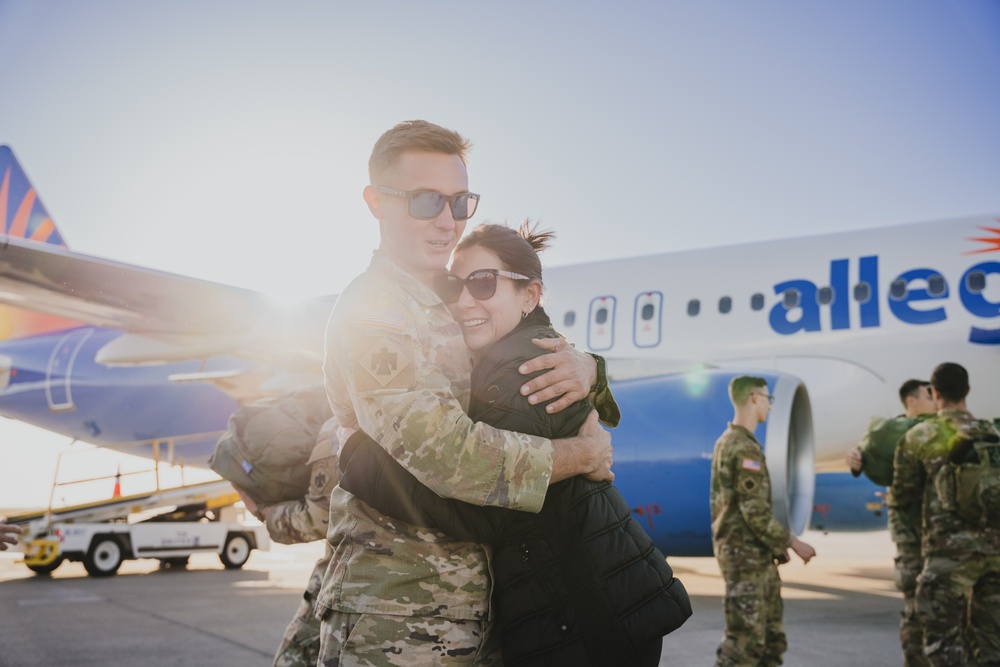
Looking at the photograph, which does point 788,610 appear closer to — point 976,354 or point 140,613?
point 976,354

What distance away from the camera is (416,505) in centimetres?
157

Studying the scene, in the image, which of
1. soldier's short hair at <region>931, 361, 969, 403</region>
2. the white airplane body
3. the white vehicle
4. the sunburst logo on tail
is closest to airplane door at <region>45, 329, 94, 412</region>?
the white vehicle

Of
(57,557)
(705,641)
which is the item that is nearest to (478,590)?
(705,641)

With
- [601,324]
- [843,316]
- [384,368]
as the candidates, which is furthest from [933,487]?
[601,324]

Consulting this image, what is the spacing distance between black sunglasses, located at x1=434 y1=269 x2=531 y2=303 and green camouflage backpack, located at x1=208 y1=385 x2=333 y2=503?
126 centimetres

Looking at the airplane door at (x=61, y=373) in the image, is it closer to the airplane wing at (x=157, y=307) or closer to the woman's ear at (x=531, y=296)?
the airplane wing at (x=157, y=307)

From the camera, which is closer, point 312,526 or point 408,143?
point 408,143

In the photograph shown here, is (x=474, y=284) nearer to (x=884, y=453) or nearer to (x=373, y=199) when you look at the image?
(x=373, y=199)

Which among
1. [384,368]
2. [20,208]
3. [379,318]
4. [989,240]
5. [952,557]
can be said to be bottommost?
[952,557]

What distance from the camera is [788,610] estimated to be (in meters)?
7.12

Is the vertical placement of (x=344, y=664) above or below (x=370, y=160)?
below

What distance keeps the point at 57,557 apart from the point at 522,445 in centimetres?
1099

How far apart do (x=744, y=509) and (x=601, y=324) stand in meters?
5.88

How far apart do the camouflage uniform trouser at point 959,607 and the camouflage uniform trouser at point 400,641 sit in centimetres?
331
